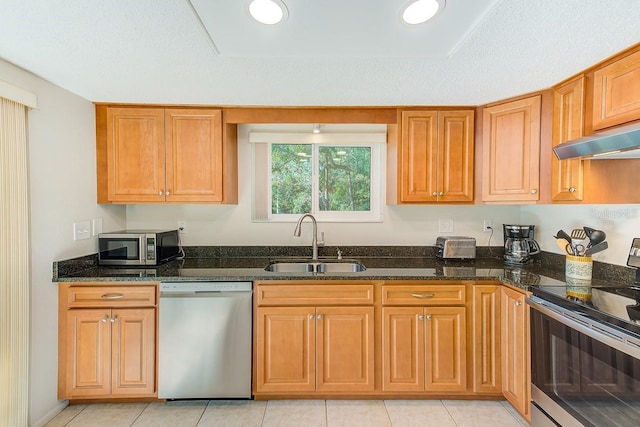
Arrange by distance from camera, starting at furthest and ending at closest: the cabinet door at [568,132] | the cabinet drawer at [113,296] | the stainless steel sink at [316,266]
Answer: the stainless steel sink at [316,266], the cabinet drawer at [113,296], the cabinet door at [568,132]

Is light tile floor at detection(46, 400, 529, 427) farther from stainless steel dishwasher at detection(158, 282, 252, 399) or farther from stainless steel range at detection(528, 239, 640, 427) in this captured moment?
stainless steel range at detection(528, 239, 640, 427)

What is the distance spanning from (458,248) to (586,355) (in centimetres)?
113

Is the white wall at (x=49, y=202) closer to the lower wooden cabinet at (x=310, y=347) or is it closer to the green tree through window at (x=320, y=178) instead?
the lower wooden cabinet at (x=310, y=347)

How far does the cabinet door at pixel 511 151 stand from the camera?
2.04 metres

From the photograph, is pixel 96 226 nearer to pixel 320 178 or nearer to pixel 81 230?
pixel 81 230

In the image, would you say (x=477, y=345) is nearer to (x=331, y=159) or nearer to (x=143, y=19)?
(x=331, y=159)

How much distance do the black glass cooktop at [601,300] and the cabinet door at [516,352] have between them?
20cm

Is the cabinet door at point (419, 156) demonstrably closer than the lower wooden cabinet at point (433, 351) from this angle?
No

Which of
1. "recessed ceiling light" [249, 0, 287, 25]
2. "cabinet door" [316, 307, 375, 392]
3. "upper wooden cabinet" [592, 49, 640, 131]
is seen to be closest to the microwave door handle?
"cabinet door" [316, 307, 375, 392]

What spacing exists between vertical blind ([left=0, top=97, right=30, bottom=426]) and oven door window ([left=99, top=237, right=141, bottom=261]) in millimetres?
490

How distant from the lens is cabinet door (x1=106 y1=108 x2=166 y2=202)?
229 centimetres

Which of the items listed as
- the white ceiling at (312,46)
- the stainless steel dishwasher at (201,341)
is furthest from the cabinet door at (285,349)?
the white ceiling at (312,46)

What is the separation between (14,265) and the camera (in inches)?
66.4

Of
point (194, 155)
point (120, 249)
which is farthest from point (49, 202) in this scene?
point (194, 155)
